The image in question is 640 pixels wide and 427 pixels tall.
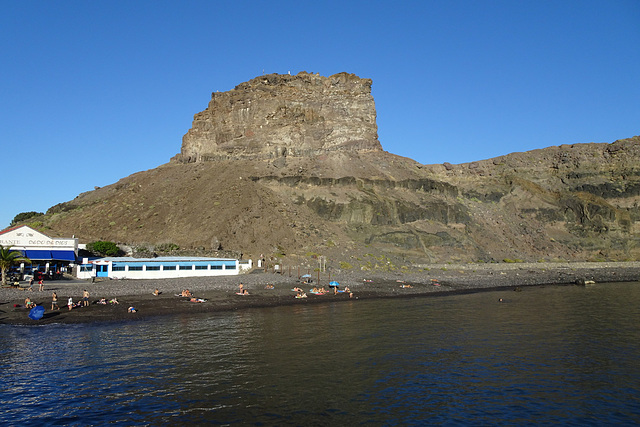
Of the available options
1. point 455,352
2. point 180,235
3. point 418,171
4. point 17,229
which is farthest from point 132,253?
point 418,171

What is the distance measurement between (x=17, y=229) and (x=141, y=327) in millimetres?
32015

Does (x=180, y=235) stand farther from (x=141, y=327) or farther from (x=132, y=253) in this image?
(x=141, y=327)

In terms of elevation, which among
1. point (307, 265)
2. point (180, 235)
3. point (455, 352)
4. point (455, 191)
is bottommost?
point (455, 352)

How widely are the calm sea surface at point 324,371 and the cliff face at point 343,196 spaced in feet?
117

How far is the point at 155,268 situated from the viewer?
54938mm

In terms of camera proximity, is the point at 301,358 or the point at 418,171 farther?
the point at 418,171

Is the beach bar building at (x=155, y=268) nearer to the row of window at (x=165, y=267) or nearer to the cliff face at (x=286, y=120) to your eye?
the row of window at (x=165, y=267)

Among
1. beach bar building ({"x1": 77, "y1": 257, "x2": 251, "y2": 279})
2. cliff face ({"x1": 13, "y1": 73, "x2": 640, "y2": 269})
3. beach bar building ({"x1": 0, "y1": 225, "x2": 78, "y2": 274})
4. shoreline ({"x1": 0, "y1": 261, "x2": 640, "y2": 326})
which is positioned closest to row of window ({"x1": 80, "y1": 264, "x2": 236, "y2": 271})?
beach bar building ({"x1": 77, "y1": 257, "x2": 251, "y2": 279})

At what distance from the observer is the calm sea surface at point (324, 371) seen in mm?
18844

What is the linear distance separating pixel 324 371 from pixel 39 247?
46.5 meters

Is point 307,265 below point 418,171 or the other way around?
below

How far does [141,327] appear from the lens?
3381 cm

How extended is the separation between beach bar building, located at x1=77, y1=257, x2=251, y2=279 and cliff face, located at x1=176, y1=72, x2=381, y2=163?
4745cm

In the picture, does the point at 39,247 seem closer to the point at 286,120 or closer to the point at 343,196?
the point at 343,196
